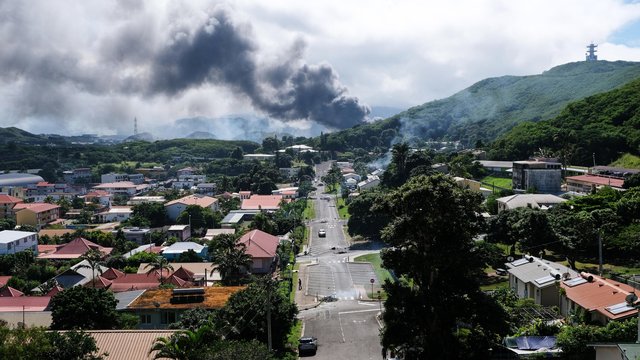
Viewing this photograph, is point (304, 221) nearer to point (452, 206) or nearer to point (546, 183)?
point (546, 183)

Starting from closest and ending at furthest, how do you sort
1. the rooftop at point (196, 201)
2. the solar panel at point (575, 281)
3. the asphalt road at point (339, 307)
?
the solar panel at point (575, 281) < the asphalt road at point (339, 307) < the rooftop at point (196, 201)

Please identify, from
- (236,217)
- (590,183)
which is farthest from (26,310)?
(590,183)

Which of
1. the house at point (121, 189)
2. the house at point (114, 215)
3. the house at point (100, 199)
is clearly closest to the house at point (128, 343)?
the house at point (114, 215)

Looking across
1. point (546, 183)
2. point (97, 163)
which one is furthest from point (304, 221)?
point (97, 163)

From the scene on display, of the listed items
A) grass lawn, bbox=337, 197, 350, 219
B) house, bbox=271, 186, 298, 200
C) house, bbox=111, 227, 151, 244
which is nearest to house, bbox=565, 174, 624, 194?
grass lawn, bbox=337, 197, 350, 219

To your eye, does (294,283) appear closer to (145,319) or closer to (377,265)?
(377,265)

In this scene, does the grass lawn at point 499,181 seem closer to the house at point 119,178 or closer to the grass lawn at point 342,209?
the grass lawn at point 342,209
